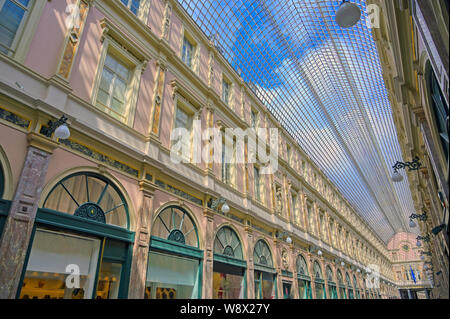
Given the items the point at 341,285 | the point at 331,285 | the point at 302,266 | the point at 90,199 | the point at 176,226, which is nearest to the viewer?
the point at 90,199

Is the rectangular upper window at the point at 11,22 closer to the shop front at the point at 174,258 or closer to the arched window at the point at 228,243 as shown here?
the shop front at the point at 174,258

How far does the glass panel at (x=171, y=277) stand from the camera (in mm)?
8961

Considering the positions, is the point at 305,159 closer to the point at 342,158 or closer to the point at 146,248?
the point at 342,158

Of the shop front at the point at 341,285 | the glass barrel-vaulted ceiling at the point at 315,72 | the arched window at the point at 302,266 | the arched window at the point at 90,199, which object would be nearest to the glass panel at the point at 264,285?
the arched window at the point at 302,266

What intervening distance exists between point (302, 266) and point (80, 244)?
1701 cm

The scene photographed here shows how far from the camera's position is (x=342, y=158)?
37656 millimetres

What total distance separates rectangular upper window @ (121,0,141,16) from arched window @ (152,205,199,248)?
296 inches

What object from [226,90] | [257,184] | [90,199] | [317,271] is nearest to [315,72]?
[226,90]

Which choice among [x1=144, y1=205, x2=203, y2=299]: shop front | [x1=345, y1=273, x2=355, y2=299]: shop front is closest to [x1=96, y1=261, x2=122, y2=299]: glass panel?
[x1=144, y1=205, x2=203, y2=299]: shop front

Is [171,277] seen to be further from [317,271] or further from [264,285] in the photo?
[317,271]

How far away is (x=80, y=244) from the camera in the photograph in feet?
23.6

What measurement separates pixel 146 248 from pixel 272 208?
35.9 feet

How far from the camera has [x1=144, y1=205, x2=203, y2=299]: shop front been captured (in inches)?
359

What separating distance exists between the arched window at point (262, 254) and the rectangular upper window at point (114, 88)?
9695 mm
